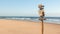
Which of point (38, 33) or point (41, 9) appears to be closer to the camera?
point (41, 9)

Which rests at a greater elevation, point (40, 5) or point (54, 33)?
point (40, 5)

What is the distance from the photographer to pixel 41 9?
29.1 ft

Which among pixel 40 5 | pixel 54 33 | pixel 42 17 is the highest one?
pixel 40 5

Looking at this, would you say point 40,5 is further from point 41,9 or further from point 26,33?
point 26,33

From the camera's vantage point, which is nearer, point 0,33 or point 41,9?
point 41,9

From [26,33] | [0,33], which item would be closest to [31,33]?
[26,33]

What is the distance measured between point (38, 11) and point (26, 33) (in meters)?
7.19

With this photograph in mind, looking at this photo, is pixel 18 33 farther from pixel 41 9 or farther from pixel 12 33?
pixel 41 9

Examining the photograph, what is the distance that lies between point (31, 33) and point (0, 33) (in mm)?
3048

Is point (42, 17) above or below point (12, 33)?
above

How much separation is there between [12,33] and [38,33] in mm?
2601

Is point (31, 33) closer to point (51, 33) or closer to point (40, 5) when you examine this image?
point (51, 33)

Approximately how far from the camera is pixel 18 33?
621 inches

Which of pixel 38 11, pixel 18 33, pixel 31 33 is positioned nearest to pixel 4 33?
pixel 18 33
